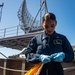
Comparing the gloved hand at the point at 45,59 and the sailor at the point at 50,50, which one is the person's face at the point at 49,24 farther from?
the gloved hand at the point at 45,59

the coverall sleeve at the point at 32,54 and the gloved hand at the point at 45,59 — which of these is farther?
the coverall sleeve at the point at 32,54

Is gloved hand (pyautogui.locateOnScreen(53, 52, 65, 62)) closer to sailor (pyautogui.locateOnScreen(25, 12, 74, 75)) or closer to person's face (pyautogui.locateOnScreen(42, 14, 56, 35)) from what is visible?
sailor (pyautogui.locateOnScreen(25, 12, 74, 75))

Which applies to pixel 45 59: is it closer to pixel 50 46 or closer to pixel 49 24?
pixel 50 46

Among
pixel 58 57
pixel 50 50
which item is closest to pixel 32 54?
pixel 50 50

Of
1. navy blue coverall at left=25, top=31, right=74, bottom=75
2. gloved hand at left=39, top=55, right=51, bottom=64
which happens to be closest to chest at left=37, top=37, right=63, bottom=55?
navy blue coverall at left=25, top=31, right=74, bottom=75

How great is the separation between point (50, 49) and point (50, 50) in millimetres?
10

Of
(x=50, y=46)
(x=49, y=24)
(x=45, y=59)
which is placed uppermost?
(x=49, y=24)

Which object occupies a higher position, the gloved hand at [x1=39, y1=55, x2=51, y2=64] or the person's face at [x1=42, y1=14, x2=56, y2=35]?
the person's face at [x1=42, y1=14, x2=56, y2=35]

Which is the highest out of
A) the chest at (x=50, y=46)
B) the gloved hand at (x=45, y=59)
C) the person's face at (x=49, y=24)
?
the person's face at (x=49, y=24)

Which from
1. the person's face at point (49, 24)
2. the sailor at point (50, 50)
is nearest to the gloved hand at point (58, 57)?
the sailor at point (50, 50)

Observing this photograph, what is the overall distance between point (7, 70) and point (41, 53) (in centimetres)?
368

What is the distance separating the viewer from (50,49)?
2.16m

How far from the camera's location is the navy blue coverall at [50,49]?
6.90ft

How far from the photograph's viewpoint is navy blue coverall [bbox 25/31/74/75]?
210cm
